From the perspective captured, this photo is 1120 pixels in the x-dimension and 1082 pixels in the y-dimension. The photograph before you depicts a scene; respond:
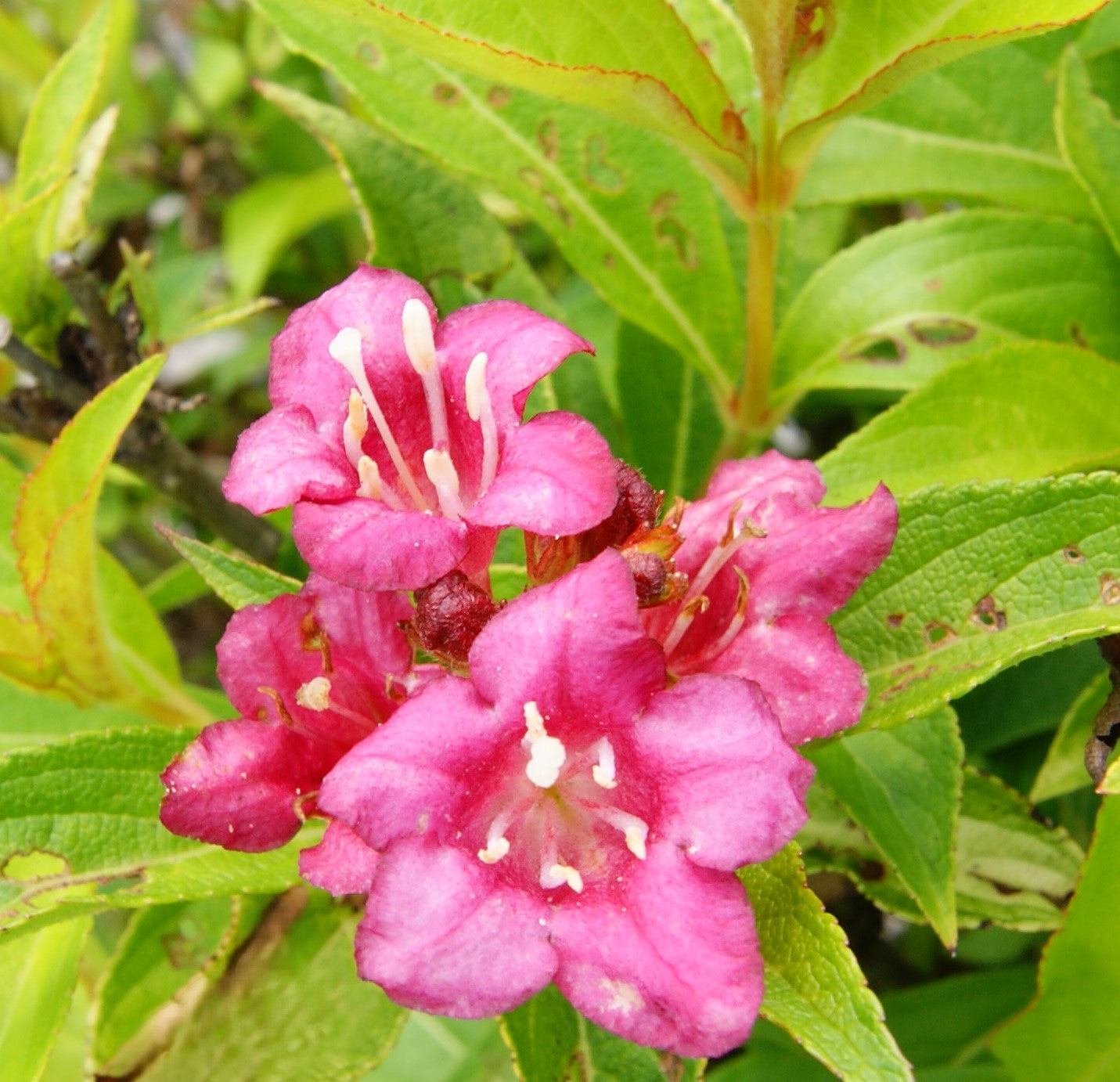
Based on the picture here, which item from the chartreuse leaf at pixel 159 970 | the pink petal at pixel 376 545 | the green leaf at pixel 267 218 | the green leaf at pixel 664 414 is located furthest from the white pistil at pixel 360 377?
the green leaf at pixel 267 218

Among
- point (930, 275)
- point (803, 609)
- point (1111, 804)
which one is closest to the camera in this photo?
point (803, 609)

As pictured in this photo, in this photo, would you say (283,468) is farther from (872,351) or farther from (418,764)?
(872,351)

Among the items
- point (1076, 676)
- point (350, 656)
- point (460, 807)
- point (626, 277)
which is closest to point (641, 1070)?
point (460, 807)

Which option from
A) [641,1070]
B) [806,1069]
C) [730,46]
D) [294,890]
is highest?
[730,46]

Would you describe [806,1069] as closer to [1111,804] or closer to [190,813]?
[1111,804]

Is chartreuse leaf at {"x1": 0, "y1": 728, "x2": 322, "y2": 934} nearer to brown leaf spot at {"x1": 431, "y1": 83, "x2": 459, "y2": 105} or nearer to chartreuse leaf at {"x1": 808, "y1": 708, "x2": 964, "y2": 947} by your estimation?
chartreuse leaf at {"x1": 808, "y1": 708, "x2": 964, "y2": 947}
